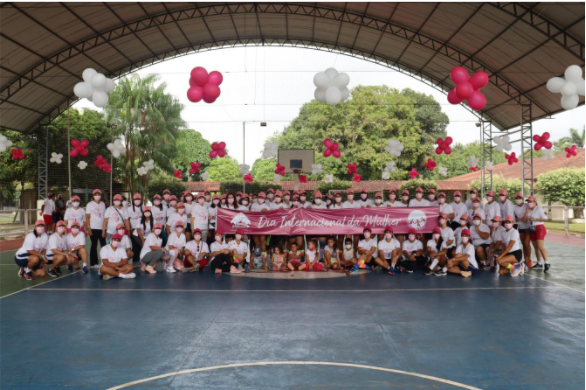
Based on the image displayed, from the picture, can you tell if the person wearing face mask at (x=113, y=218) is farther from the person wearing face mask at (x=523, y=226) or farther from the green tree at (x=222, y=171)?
the green tree at (x=222, y=171)

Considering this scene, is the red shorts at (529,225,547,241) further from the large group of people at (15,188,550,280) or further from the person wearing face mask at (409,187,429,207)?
the person wearing face mask at (409,187,429,207)

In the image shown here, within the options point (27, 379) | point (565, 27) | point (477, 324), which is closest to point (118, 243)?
point (27, 379)

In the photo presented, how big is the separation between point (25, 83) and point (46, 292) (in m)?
14.5

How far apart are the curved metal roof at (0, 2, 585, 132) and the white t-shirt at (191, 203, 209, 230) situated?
9.72 meters

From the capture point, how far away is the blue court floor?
4.30 m

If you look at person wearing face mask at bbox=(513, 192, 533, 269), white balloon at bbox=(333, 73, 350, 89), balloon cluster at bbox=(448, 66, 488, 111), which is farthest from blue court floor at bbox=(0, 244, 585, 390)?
white balloon at bbox=(333, 73, 350, 89)

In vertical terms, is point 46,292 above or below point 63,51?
below

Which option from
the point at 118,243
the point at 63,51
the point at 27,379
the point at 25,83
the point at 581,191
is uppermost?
the point at 63,51

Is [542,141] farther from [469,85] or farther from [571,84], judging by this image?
[469,85]

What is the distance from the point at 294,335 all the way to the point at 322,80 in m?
7.96

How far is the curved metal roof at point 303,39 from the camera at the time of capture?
47.9 feet

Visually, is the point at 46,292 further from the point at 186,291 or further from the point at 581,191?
the point at 581,191

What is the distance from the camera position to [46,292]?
808cm

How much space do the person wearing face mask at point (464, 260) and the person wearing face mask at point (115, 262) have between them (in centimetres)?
734
